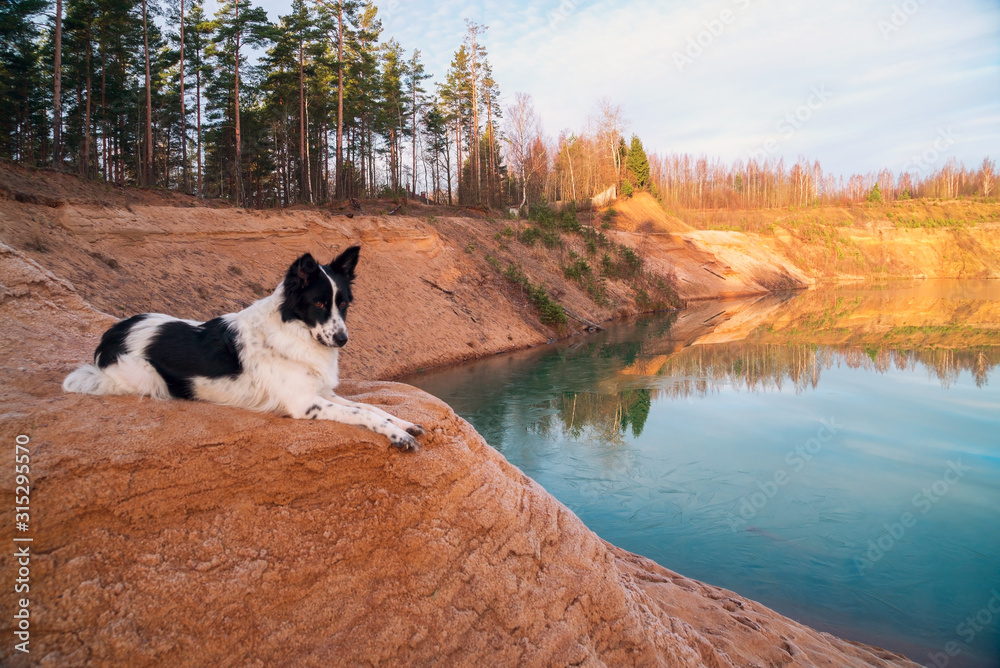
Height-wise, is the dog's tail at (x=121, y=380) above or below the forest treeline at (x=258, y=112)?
below

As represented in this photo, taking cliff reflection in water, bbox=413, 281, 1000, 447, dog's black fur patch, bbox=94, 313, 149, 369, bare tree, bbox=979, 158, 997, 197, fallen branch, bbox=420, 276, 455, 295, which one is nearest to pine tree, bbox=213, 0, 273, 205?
fallen branch, bbox=420, 276, 455, 295

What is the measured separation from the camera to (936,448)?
1117 cm

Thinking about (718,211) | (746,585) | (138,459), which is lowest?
(746,585)

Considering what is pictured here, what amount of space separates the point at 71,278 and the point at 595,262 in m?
30.9

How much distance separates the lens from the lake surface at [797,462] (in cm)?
681

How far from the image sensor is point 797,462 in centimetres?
1079

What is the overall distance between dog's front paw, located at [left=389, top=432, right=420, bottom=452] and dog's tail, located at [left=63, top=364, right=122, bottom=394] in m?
1.90

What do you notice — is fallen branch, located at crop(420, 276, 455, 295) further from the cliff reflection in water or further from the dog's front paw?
the dog's front paw

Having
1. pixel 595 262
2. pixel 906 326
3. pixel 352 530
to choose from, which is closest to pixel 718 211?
pixel 595 262

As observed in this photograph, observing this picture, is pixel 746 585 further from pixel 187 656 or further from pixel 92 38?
pixel 92 38

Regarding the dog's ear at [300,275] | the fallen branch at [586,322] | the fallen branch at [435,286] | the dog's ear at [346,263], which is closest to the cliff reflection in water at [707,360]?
the fallen branch at [586,322]

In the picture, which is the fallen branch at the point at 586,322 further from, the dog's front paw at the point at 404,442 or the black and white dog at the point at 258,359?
the dog's front paw at the point at 404,442

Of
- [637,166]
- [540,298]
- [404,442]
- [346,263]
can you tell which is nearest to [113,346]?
[346,263]

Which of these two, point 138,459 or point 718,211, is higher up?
point 718,211
